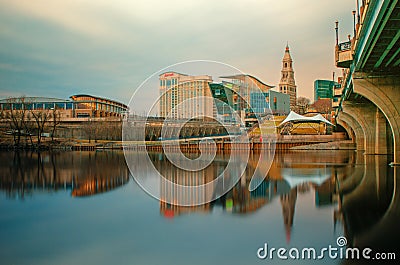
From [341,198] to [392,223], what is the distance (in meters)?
4.41

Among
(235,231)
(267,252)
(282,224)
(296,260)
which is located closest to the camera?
(296,260)

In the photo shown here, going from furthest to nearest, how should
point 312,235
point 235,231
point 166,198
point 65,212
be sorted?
point 166,198
point 65,212
point 235,231
point 312,235

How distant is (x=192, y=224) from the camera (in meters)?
11.2

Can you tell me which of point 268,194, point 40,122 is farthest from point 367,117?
point 40,122

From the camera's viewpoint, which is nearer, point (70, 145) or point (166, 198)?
point (166, 198)

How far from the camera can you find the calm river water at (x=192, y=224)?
8.52 metres

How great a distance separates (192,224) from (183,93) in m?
17.1

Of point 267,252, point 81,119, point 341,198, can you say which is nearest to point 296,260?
A: point 267,252

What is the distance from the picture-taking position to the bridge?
15.7m

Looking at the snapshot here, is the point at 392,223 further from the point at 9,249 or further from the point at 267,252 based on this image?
the point at 9,249

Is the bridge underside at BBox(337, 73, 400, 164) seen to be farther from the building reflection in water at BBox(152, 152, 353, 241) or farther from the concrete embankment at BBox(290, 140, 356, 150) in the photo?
the building reflection in water at BBox(152, 152, 353, 241)

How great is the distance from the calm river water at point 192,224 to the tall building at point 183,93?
242 inches

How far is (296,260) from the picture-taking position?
25.8 ft

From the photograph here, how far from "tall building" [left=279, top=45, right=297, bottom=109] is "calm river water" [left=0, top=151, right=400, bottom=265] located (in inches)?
6239
